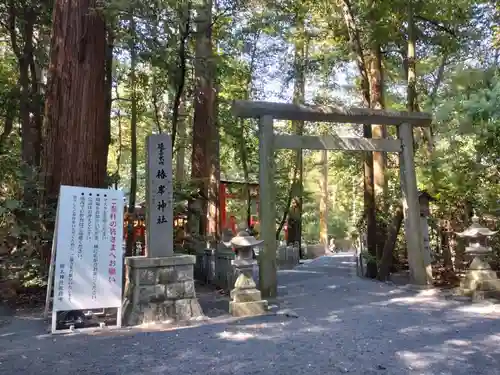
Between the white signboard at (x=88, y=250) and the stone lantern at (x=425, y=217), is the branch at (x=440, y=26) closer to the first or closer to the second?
the stone lantern at (x=425, y=217)

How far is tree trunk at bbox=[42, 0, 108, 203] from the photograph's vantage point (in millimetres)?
7059

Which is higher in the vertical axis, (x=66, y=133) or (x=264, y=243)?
(x=66, y=133)

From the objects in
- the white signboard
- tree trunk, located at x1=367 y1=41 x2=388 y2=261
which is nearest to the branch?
tree trunk, located at x1=367 y1=41 x2=388 y2=261

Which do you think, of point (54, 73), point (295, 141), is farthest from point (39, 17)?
point (295, 141)

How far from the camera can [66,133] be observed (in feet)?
23.2

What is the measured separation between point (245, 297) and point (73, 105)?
448 cm

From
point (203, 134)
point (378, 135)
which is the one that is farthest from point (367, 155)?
point (203, 134)

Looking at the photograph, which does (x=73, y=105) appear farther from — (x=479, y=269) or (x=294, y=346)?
(x=479, y=269)

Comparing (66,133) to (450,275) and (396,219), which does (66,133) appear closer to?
(396,219)

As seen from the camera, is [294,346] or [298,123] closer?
[294,346]

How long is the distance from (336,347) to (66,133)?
5.67m

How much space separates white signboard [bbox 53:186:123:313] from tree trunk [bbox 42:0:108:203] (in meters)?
2.05

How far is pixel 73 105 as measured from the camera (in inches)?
281

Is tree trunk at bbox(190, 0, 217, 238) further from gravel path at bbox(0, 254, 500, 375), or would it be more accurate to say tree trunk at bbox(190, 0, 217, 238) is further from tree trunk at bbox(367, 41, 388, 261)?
gravel path at bbox(0, 254, 500, 375)
